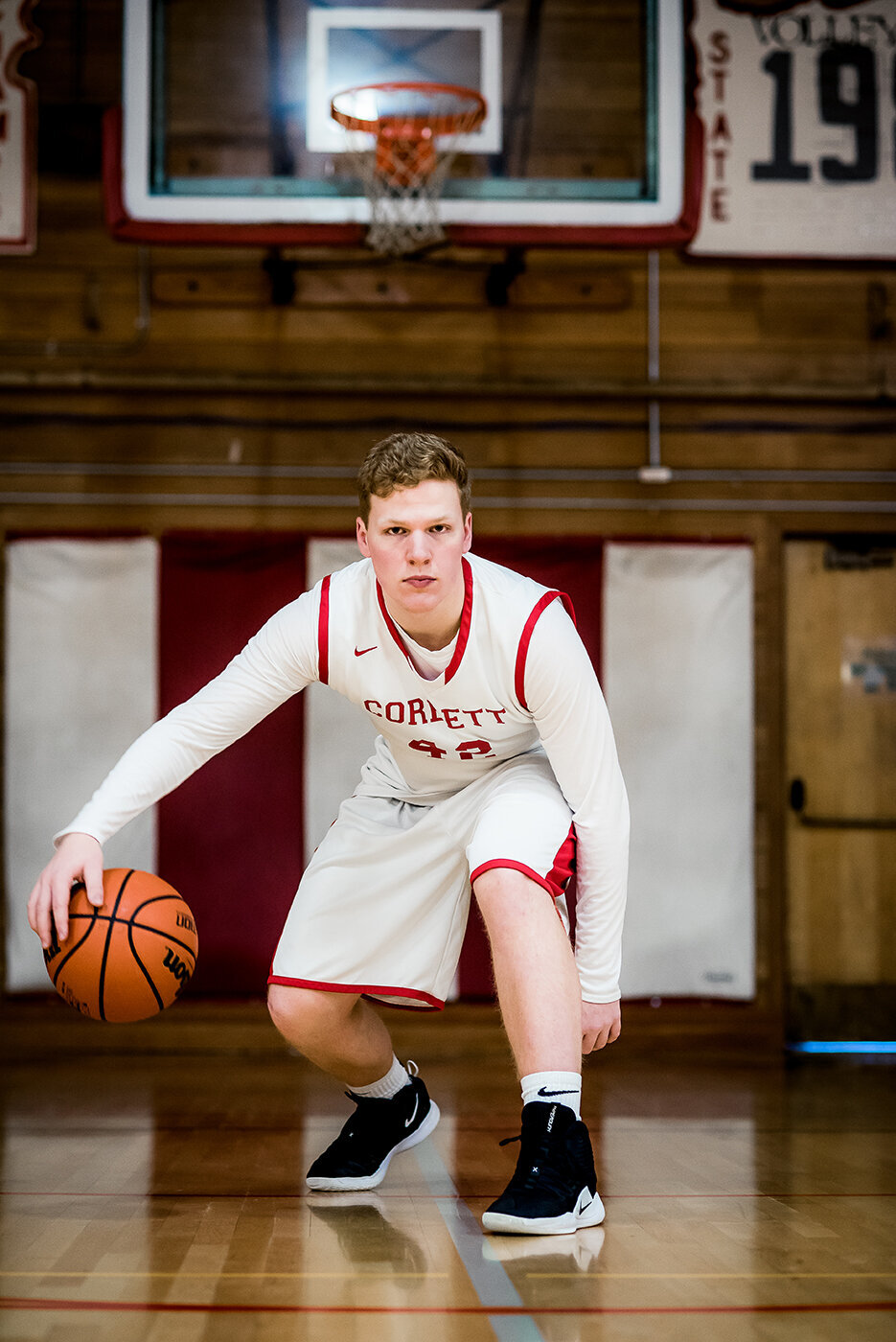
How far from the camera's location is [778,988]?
514 cm

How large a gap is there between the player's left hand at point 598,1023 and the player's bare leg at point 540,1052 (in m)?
0.09

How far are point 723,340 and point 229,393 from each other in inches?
82.3

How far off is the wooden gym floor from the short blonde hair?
4.36ft

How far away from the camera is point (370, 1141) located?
2707 millimetres

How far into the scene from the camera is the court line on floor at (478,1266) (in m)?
1.76

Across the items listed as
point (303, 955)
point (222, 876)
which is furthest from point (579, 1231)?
point (222, 876)

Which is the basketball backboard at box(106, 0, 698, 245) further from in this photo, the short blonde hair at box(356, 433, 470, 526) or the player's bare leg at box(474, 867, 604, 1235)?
the player's bare leg at box(474, 867, 604, 1235)

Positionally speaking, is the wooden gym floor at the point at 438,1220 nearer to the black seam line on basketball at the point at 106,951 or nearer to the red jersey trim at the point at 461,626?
the black seam line on basketball at the point at 106,951

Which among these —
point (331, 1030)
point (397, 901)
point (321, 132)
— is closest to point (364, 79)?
point (321, 132)

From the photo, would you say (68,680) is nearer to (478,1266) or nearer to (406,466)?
(406,466)

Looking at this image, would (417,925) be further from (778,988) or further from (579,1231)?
(778,988)

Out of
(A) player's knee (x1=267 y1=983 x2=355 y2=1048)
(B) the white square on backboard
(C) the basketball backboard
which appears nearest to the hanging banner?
(C) the basketball backboard

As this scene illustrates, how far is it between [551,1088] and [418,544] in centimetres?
100

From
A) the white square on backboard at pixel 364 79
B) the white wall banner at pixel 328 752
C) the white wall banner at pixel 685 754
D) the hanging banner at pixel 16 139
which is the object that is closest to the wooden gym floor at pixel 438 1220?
the white wall banner at pixel 685 754
